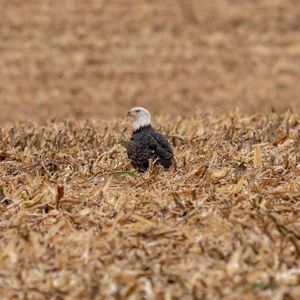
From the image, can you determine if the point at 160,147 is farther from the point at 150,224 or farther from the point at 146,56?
the point at 146,56

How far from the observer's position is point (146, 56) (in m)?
23.0

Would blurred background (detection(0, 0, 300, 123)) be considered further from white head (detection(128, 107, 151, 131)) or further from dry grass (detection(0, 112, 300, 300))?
dry grass (detection(0, 112, 300, 300))

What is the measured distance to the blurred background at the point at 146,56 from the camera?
67.1 ft

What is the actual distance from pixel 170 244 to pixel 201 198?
35.7 inches

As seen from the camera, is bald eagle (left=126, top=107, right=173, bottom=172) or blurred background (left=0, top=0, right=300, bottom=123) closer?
bald eagle (left=126, top=107, right=173, bottom=172)

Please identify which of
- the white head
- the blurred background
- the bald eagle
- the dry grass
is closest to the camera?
the dry grass

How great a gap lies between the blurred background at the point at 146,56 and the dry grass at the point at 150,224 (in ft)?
39.5

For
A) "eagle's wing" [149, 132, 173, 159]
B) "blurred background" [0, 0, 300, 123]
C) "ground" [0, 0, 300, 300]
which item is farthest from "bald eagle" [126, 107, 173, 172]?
"blurred background" [0, 0, 300, 123]

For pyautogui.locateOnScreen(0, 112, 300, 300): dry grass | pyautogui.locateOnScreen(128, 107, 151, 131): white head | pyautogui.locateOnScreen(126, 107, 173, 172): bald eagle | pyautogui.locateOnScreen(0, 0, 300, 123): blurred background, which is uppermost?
pyautogui.locateOnScreen(0, 0, 300, 123): blurred background

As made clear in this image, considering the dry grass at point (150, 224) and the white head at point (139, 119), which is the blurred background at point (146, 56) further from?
the dry grass at point (150, 224)

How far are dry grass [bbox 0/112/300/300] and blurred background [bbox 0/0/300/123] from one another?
1203cm

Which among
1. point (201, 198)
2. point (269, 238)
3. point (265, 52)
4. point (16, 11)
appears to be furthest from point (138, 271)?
point (16, 11)

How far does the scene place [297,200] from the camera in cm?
608

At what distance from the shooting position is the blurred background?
2045 centimetres
